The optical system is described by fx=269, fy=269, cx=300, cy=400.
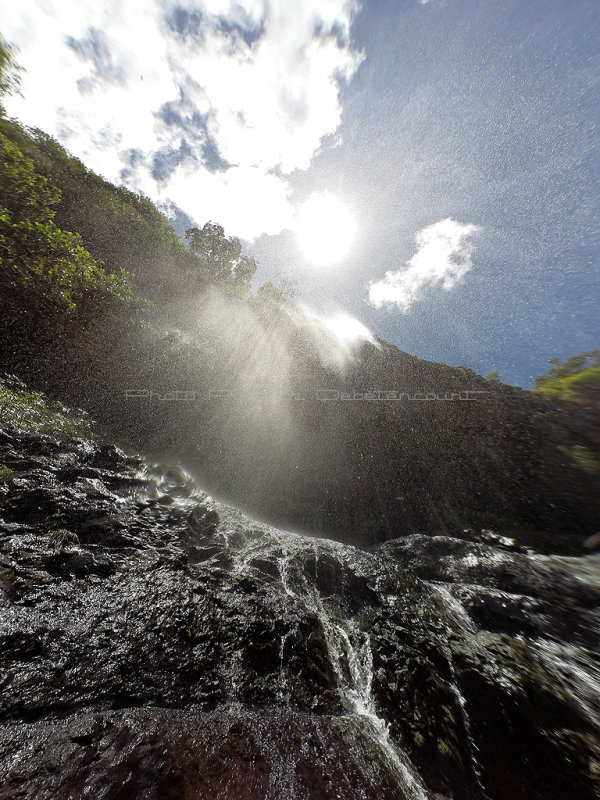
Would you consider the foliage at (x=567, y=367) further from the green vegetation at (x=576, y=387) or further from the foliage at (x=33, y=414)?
the foliage at (x=33, y=414)

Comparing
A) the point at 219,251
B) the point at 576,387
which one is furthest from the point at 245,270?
the point at 576,387

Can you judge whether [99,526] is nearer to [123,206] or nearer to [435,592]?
[435,592]

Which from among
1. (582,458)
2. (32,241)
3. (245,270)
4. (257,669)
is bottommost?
(257,669)

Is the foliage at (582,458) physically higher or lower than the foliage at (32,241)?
lower

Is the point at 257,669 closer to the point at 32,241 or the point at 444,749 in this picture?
→ the point at 444,749

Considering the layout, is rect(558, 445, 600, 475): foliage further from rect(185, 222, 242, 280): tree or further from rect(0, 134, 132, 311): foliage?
rect(185, 222, 242, 280): tree

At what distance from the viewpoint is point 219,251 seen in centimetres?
2730

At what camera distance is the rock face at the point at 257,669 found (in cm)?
212

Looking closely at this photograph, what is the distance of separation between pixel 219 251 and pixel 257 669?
31228mm

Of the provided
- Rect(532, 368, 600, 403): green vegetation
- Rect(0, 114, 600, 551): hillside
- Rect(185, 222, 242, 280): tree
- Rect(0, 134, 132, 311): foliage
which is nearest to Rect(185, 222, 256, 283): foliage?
Rect(185, 222, 242, 280): tree

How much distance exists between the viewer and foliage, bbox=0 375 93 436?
637 cm

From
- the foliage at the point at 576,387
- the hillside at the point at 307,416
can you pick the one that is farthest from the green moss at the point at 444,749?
the foliage at the point at 576,387

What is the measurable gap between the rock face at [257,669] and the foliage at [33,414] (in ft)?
2.77

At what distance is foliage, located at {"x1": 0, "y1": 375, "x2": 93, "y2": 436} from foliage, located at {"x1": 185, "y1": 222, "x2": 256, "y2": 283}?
73.2 ft
